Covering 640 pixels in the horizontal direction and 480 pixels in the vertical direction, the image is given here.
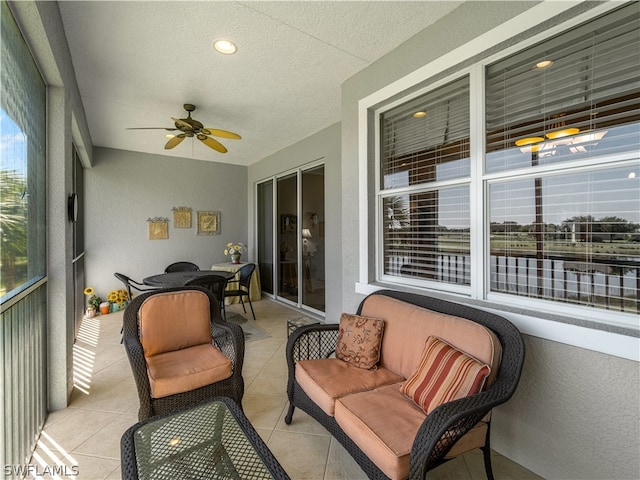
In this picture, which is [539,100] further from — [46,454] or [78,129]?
[78,129]

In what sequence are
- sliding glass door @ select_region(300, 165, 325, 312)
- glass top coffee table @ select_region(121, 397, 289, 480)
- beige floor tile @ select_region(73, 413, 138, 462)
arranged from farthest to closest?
sliding glass door @ select_region(300, 165, 325, 312) < beige floor tile @ select_region(73, 413, 138, 462) < glass top coffee table @ select_region(121, 397, 289, 480)

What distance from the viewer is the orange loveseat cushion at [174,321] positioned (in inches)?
87.0

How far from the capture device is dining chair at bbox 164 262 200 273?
5.44 m

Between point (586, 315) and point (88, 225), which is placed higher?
point (88, 225)

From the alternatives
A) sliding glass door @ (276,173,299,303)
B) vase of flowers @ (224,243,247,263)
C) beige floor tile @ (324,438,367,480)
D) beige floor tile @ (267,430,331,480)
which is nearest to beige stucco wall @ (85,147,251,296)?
vase of flowers @ (224,243,247,263)

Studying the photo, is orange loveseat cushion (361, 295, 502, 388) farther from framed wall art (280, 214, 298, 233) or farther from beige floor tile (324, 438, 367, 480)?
framed wall art (280, 214, 298, 233)

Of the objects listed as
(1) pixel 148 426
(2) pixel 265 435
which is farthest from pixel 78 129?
(2) pixel 265 435

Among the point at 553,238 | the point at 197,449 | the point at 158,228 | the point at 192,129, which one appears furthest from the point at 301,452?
the point at 158,228

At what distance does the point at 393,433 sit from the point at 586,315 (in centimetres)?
119

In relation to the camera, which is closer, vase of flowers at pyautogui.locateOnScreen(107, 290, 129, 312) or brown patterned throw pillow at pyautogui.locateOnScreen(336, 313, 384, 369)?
brown patterned throw pillow at pyautogui.locateOnScreen(336, 313, 384, 369)

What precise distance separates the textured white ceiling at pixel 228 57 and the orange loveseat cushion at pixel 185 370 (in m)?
2.38

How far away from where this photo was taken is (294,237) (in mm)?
5293

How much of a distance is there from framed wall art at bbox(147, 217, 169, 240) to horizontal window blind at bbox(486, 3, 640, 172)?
213 inches

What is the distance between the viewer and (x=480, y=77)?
1.98m
